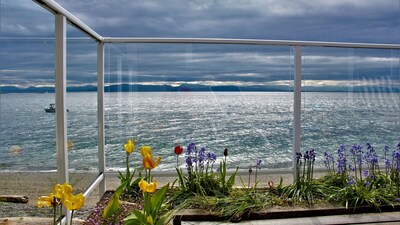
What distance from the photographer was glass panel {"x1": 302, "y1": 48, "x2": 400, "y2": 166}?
368 cm

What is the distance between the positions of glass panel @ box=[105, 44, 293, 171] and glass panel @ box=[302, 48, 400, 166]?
0.26 m

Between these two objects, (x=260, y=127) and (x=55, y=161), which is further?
(x=260, y=127)

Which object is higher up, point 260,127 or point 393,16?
point 393,16

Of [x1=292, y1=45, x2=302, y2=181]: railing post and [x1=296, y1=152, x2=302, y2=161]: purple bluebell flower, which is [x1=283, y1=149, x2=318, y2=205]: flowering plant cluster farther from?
[x1=292, y1=45, x2=302, y2=181]: railing post

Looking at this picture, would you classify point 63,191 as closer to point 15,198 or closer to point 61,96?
point 15,198

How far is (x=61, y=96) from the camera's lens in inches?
86.3

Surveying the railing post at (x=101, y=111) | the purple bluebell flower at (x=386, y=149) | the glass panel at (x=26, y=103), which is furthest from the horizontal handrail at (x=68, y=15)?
the purple bluebell flower at (x=386, y=149)

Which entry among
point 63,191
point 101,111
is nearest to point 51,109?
point 63,191

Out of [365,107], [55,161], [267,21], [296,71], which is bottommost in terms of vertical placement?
[55,161]

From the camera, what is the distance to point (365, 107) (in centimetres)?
386

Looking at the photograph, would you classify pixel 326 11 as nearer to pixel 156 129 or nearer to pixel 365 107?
pixel 365 107

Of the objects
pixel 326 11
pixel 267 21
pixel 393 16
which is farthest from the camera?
pixel 326 11

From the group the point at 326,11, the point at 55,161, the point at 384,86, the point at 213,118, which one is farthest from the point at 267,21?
the point at 55,161

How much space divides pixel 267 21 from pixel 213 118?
3.73 meters
